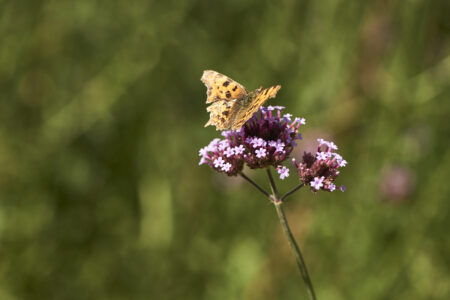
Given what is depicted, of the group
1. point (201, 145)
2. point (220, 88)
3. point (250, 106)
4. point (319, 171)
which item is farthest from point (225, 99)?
point (201, 145)

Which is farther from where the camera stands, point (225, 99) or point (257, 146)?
point (225, 99)

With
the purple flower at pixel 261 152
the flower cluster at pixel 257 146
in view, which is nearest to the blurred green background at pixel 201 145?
the flower cluster at pixel 257 146

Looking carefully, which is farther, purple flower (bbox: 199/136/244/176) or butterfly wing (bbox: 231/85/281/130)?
purple flower (bbox: 199/136/244/176)

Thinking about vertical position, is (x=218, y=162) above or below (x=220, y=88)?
below

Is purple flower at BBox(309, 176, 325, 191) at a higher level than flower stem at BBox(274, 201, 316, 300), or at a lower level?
higher

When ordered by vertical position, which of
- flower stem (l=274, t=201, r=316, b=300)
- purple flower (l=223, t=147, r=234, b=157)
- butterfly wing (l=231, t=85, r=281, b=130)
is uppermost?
butterfly wing (l=231, t=85, r=281, b=130)

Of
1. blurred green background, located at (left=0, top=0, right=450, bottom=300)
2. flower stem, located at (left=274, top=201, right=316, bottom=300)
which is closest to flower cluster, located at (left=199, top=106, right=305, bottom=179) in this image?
flower stem, located at (left=274, top=201, right=316, bottom=300)

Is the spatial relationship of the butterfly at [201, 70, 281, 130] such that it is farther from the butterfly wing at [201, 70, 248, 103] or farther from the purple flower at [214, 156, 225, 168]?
the purple flower at [214, 156, 225, 168]

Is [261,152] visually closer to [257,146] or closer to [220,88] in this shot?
[257,146]
